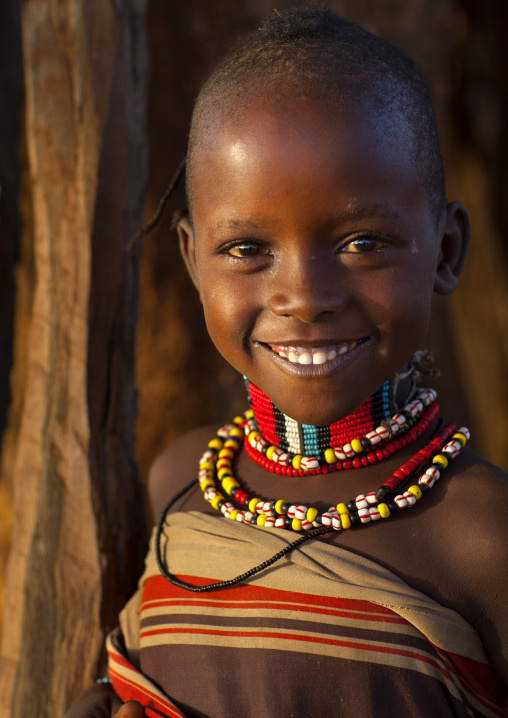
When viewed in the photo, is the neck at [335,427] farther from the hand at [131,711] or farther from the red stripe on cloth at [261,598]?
the hand at [131,711]

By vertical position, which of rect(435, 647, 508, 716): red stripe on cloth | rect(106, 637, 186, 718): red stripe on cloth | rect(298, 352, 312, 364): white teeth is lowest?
rect(106, 637, 186, 718): red stripe on cloth

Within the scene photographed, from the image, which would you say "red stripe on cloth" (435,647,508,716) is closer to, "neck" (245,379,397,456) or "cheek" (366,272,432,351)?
"neck" (245,379,397,456)

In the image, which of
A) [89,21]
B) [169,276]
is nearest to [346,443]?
[169,276]

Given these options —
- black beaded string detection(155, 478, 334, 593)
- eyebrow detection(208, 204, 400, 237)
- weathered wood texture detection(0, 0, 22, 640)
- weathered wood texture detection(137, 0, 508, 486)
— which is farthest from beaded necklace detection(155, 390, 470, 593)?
weathered wood texture detection(0, 0, 22, 640)

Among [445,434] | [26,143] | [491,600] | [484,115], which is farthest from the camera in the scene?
[484,115]

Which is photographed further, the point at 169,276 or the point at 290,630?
the point at 169,276

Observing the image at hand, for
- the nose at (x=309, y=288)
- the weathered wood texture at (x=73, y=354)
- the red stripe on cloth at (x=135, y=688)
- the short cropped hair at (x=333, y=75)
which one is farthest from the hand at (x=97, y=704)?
the short cropped hair at (x=333, y=75)

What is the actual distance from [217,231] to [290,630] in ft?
2.06

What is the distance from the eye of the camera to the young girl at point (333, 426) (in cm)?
93

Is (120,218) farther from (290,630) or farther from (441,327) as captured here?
(441,327)

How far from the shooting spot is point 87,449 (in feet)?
4.83

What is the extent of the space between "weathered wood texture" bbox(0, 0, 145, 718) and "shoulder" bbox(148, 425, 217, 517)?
0.15m

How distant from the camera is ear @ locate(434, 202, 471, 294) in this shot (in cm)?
112

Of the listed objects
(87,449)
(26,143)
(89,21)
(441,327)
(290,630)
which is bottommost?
(290,630)
